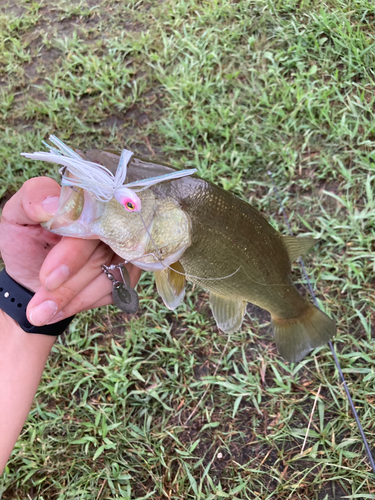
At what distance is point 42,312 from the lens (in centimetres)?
150

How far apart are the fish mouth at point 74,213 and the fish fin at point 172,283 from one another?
0.44 meters

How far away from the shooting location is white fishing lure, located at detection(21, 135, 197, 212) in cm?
126

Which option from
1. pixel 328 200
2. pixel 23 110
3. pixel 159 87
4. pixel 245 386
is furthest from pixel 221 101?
pixel 245 386

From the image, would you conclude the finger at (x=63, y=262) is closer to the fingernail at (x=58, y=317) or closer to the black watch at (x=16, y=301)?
the fingernail at (x=58, y=317)

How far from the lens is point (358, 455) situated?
2271 millimetres

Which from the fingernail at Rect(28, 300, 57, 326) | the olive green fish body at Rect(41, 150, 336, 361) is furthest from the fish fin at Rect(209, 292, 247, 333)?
the fingernail at Rect(28, 300, 57, 326)

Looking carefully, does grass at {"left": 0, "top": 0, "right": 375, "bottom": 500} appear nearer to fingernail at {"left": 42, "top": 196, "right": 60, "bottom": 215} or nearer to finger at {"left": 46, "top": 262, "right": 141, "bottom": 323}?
finger at {"left": 46, "top": 262, "right": 141, "bottom": 323}

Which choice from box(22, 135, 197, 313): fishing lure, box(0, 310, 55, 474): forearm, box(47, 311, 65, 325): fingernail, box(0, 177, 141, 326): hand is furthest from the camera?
box(0, 310, 55, 474): forearm

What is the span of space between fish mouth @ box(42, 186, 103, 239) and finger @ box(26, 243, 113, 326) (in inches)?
10.0

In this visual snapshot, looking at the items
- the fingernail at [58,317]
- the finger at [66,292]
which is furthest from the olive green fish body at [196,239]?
the fingernail at [58,317]

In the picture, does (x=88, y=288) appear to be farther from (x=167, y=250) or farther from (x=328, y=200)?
(x=328, y=200)

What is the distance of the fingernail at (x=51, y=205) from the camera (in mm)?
1406

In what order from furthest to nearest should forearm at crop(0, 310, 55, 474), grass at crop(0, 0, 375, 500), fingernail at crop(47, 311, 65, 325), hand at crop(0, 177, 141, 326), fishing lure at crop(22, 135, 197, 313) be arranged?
1. grass at crop(0, 0, 375, 500)
2. forearm at crop(0, 310, 55, 474)
3. fingernail at crop(47, 311, 65, 325)
4. hand at crop(0, 177, 141, 326)
5. fishing lure at crop(22, 135, 197, 313)

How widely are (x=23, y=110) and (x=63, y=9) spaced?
4.10 ft
